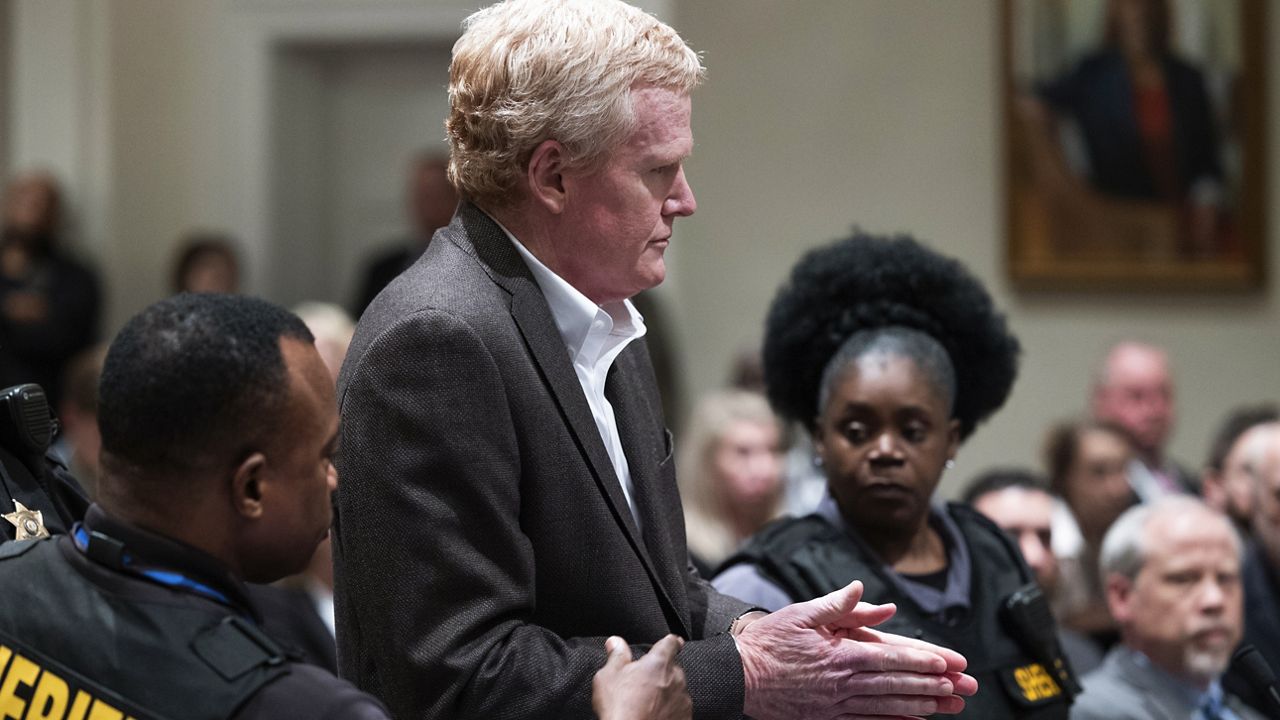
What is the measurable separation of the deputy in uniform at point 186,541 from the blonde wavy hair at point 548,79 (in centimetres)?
51

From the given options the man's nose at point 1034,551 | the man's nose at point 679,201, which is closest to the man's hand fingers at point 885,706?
the man's nose at point 679,201

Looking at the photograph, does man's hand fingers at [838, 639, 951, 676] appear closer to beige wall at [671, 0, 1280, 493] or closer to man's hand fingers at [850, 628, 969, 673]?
man's hand fingers at [850, 628, 969, 673]

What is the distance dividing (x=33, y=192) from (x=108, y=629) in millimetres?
6687

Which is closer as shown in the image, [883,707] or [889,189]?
[883,707]

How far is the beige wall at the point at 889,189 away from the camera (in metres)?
7.61

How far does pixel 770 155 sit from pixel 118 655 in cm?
643

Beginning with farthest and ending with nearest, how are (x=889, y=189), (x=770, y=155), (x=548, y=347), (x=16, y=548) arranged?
1. (x=770, y=155)
2. (x=889, y=189)
3. (x=548, y=347)
4. (x=16, y=548)

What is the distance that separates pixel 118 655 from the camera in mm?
1698

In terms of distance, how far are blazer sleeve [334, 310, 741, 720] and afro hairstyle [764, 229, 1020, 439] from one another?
3.88 ft

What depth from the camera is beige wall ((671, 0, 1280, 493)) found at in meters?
7.61

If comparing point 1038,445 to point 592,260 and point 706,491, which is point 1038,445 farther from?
point 592,260

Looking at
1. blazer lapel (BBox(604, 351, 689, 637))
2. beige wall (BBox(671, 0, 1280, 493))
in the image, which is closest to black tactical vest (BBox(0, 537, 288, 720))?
blazer lapel (BBox(604, 351, 689, 637))

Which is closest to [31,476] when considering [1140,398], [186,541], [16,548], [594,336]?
[16,548]

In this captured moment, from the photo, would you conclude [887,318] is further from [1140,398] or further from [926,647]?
[1140,398]
